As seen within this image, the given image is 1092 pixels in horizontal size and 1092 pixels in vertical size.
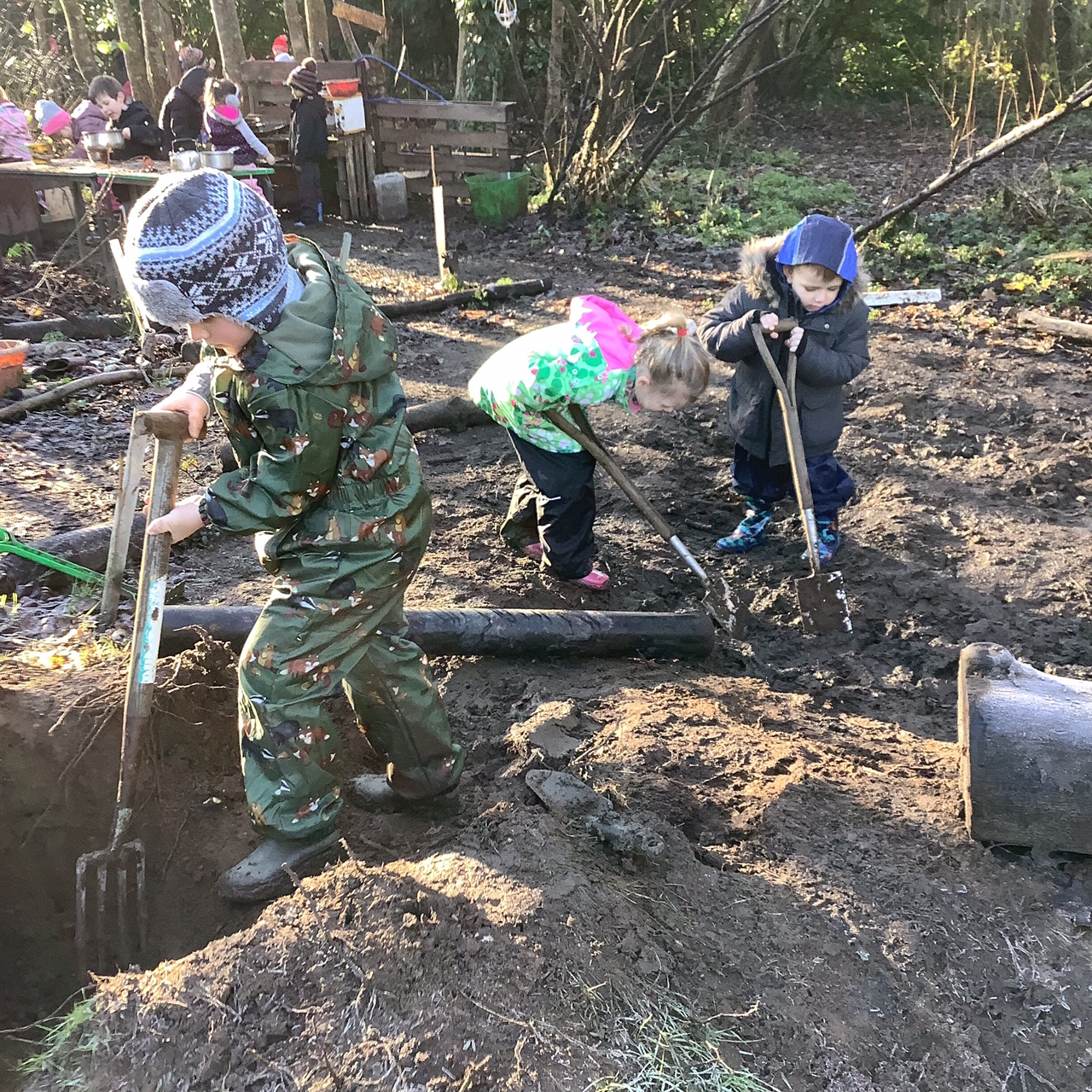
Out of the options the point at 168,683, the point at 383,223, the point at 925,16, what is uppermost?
the point at 925,16

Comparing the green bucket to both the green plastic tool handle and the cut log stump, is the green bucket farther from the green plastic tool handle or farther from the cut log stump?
the cut log stump

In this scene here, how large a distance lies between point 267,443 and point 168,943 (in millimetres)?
1638

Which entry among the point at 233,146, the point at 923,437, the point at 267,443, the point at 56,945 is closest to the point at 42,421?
the point at 56,945

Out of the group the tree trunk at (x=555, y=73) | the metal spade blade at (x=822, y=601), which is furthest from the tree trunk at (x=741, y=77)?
the metal spade blade at (x=822, y=601)

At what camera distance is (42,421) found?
596 centimetres

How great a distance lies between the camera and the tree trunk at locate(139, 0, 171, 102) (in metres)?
13.7

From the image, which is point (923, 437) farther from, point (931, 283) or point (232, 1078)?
point (232, 1078)

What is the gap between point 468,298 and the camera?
345 inches

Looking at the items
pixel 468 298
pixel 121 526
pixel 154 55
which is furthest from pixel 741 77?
pixel 121 526

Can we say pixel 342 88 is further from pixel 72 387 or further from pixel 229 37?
pixel 72 387

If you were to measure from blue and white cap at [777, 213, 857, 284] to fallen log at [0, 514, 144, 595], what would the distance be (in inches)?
126

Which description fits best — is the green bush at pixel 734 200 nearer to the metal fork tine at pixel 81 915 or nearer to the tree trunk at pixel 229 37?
the tree trunk at pixel 229 37

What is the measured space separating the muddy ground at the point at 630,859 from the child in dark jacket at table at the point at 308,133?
26.7 ft

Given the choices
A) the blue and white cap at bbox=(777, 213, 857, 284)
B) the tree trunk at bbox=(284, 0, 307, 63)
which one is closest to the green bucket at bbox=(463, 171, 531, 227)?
the tree trunk at bbox=(284, 0, 307, 63)
